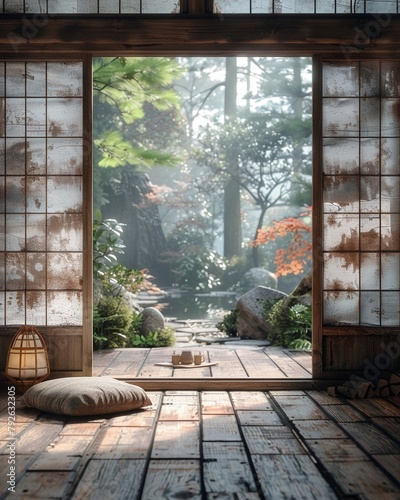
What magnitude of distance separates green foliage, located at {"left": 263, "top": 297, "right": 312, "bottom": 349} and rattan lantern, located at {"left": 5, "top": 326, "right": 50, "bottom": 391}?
2935 millimetres

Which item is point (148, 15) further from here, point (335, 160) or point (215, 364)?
point (215, 364)

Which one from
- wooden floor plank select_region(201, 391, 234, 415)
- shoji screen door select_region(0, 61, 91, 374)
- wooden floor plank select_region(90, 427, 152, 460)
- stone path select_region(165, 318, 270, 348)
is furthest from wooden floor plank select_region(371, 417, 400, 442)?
stone path select_region(165, 318, 270, 348)

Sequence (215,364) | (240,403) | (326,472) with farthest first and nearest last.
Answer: (215,364), (240,403), (326,472)

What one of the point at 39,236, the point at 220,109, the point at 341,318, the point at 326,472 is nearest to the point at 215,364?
the point at 341,318

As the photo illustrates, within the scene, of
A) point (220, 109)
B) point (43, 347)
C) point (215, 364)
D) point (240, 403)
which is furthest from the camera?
point (220, 109)

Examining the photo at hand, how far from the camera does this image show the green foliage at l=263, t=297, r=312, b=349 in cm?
702

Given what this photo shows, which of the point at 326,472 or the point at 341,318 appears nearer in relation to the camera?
the point at 326,472

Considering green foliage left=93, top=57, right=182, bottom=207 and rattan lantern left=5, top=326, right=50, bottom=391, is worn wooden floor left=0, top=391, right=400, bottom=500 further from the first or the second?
green foliage left=93, top=57, right=182, bottom=207

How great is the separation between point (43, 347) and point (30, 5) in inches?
90.4

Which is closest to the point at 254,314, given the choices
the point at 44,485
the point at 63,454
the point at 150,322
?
the point at 150,322

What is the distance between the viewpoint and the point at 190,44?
187 inches

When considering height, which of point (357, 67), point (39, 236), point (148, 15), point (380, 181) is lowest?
point (39, 236)

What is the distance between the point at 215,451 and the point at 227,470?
0.31 m

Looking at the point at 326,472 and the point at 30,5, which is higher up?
the point at 30,5
